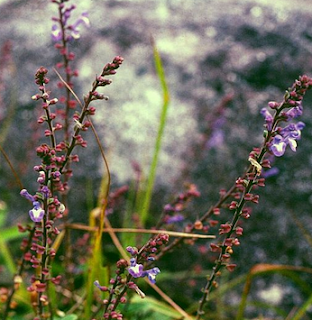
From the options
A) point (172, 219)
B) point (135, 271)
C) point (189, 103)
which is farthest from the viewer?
point (189, 103)

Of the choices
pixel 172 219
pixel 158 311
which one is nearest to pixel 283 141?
pixel 172 219

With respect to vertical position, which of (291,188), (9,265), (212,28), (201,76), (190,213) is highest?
(212,28)

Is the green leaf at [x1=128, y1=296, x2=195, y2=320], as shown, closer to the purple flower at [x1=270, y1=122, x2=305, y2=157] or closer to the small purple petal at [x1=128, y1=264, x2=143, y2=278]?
the small purple petal at [x1=128, y1=264, x2=143, y2=278]

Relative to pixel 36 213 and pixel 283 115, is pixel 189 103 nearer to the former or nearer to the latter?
pixel 283 115

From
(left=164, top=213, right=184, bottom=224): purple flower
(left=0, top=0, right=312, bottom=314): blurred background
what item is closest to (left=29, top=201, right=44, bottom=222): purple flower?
(left=164, top=213, right=184, bottom=224): purple flower

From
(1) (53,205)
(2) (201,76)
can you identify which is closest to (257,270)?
(1) (53,205)

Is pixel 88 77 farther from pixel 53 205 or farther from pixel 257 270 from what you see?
pixel 53 205

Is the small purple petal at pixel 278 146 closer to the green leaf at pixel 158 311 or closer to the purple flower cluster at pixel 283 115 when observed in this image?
the purple flower cluster at pixel 283 115

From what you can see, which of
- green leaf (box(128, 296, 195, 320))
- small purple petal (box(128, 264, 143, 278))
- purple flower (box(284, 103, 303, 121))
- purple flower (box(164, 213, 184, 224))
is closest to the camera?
small purple petal (box(128, 264, 143, 278))

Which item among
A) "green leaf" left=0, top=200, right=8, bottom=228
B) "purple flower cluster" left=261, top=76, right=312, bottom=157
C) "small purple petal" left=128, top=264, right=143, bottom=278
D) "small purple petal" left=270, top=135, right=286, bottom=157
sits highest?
"purple flower cluster" left=261, top=76, right=312, bottom=157
